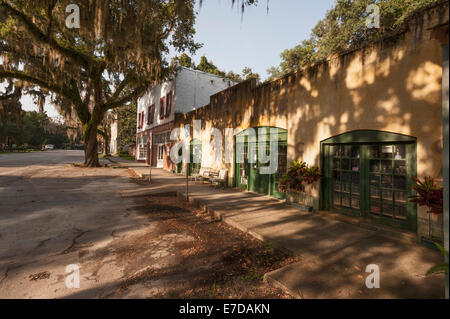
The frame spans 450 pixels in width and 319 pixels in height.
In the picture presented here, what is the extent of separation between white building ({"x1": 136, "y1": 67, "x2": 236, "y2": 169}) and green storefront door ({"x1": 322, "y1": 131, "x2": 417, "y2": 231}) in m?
13.4

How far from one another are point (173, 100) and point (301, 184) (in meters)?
14.2

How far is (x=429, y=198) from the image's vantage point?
146 inches

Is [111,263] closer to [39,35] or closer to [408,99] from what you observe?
[408,99]

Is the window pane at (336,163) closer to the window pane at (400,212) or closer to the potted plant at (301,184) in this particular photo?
the potted plant at (301,184)

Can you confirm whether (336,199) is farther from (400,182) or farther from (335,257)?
(335,257)

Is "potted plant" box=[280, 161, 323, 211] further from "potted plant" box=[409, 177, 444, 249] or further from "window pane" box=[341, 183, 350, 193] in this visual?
"potted plant" box=[409, 177, 444, 249]

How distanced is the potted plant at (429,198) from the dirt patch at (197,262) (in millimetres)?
2502

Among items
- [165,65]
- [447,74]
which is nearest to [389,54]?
[447,74]

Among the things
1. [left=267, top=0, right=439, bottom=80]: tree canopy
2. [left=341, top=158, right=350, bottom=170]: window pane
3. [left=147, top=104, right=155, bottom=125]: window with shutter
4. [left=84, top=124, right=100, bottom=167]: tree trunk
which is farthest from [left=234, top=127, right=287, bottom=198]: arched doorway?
[left=84, top=124, right=100, bottom=167]: tree trunk

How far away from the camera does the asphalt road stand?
2879 mm

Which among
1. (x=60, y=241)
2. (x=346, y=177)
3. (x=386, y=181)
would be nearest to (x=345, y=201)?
(x=346, y=177)

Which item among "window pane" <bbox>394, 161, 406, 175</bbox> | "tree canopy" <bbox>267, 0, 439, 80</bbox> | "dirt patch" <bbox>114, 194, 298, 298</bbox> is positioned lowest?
"dirt patch" <bbox>114, 194, 298, 298</bbox>
